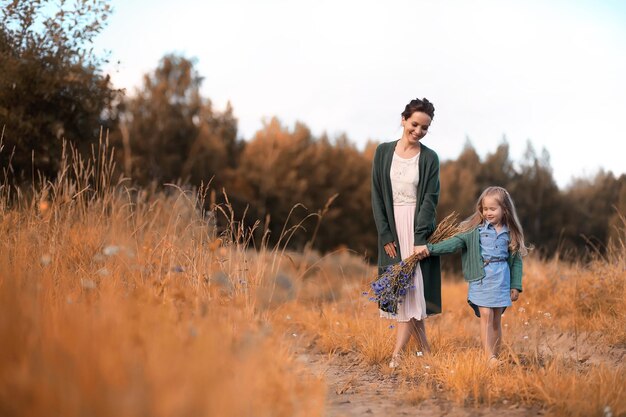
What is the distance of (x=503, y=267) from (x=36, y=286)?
3.21m

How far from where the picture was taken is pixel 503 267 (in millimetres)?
4965

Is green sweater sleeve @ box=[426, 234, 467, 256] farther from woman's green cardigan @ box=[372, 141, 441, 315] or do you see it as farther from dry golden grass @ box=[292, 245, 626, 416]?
dry golden grass @ box=[292, 245, 626, 416]

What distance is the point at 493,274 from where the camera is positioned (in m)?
4.94

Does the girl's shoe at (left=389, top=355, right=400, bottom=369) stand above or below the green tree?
below

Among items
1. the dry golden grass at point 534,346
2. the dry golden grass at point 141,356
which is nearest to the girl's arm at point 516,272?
the dry golden grass at point 534,346

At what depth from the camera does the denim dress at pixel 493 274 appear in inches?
193

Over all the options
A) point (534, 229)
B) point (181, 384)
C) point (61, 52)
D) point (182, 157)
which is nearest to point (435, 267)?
point (181, 384)

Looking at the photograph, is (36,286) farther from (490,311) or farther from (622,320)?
(622,320)

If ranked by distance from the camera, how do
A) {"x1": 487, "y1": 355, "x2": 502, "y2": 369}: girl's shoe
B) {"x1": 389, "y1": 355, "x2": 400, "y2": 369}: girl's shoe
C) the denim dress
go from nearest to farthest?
{"x1": 487, "y1": 355, "x2": 502, "y2": 369}: girl's shoe < the denim dress < {"x1": 389, "y1": 355, "x2": 400, "y2": 369}: girl's shoe

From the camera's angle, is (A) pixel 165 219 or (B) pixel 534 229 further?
(B) pixel 534 229

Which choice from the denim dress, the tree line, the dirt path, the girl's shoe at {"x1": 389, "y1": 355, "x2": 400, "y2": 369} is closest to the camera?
the dirt path

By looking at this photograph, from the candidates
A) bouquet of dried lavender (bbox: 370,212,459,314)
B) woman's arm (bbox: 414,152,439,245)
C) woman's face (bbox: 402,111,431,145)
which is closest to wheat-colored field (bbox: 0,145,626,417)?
bouquet of dried lavender (bbox: 370,212,459,314)

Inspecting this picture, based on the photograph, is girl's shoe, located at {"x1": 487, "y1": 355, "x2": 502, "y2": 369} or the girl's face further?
the girl's face

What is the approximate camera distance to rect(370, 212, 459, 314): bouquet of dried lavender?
507 cm
